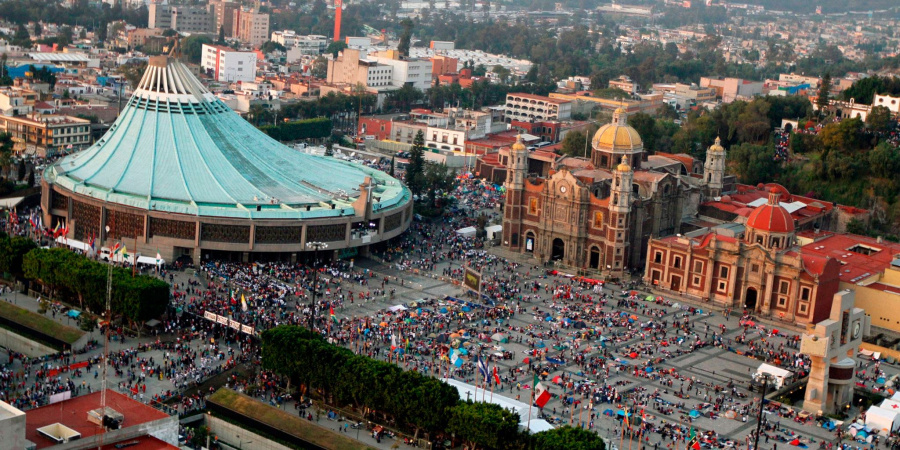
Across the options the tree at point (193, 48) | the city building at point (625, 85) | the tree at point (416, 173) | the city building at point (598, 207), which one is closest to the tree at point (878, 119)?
the city building at point (598, 207)

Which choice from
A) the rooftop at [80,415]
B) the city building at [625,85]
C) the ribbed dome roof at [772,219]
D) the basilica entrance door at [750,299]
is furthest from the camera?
the city building at [625,85]

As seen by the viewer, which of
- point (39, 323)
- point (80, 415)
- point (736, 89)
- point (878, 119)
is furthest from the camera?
point (736, 89)

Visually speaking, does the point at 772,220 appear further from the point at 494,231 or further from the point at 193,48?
the point at 193,48

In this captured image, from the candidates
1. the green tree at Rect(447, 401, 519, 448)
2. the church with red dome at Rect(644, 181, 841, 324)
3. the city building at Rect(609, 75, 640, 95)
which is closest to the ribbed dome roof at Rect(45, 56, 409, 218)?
the church with red dome at Rect(644, 181, 841, 324)

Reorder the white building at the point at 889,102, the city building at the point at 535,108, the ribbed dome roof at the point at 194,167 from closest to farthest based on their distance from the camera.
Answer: the ribbed dome roof at the point at 194,167 → the white building at the point at 889,102 → the city building at the point at 535,108

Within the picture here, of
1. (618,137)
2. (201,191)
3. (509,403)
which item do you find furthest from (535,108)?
(509,403)

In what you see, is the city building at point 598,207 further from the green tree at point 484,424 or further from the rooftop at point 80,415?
the rooftop at point 80,415

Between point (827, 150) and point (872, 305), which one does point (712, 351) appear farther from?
point (827, 150)
